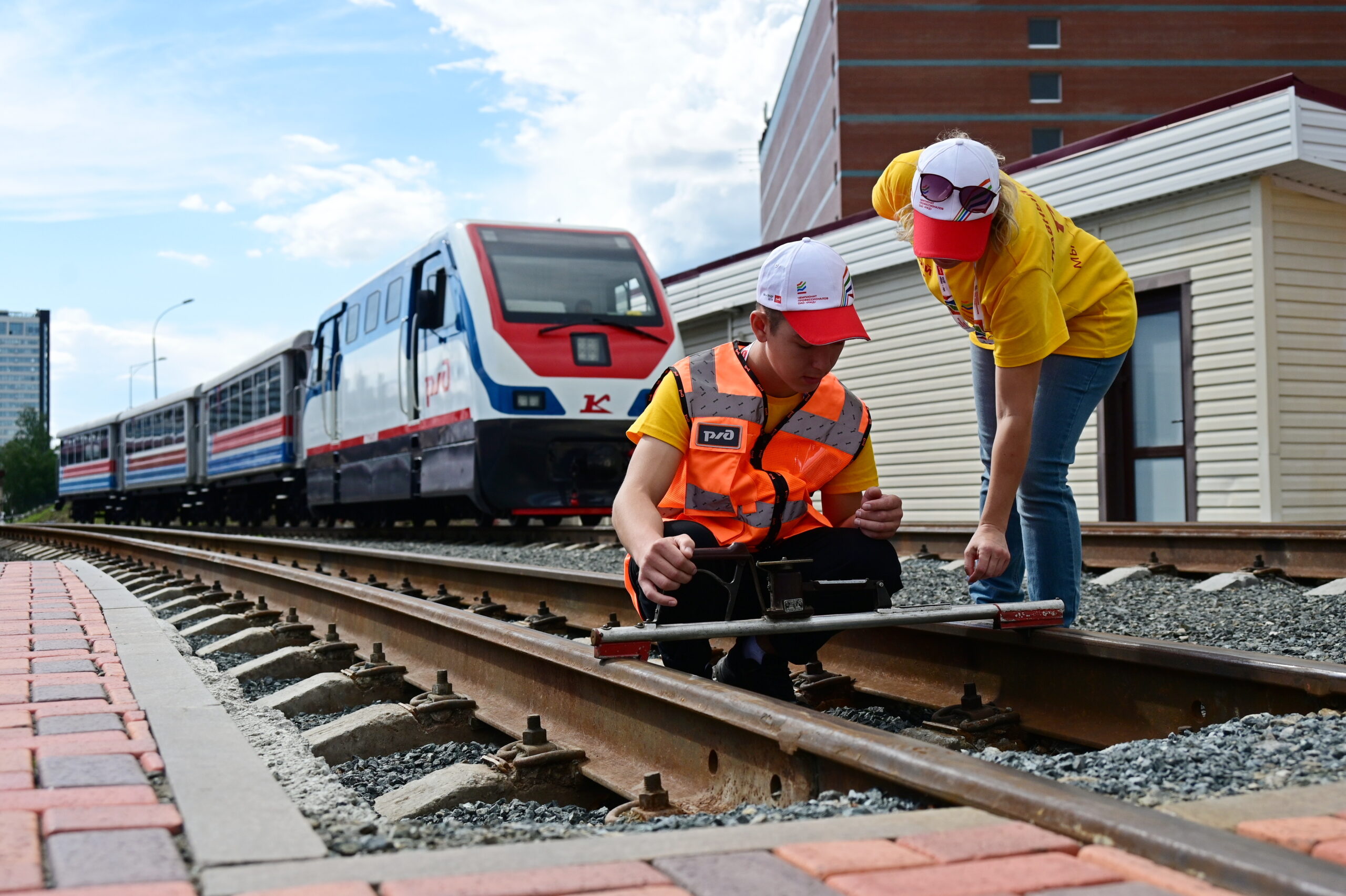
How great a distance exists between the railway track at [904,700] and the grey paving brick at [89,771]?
3.30 ft

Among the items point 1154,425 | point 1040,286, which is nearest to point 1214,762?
point 1040,286

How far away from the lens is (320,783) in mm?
2549

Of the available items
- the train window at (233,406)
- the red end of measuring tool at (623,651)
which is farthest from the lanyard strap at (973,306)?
the train window at (233,406)

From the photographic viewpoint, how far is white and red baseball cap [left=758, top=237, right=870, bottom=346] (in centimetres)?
298

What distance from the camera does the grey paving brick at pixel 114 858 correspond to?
5.35 ft

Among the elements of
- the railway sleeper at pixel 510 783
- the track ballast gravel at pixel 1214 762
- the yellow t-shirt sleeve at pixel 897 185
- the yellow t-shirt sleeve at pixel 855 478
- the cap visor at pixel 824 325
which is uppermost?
the yellow t-shirt sleeve at pixel 897 185

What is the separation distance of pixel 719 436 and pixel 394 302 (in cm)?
1067

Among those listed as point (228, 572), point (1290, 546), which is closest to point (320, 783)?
point (1290, 546)

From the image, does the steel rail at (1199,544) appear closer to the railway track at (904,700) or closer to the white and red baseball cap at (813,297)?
the railway track at (904,700)

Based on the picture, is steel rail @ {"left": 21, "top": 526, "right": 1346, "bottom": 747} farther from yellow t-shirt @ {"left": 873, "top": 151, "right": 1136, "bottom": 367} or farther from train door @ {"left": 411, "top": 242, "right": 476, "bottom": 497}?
train door @ {"left": 411, "top": 242, "right": 476, "bottom": 497}

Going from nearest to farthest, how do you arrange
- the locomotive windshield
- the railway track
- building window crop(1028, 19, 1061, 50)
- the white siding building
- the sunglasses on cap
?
the railway track → the sunglasses on cap → the white siding building → the locomotive windshield → building window crop(1028, 19, 1061, 50)

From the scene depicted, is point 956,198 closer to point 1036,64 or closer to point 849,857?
point 849,857

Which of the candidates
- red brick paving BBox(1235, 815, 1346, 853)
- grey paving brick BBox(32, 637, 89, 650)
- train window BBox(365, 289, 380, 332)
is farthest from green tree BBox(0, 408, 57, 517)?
red brick paving BBox(1235, 815, 1346, 853)

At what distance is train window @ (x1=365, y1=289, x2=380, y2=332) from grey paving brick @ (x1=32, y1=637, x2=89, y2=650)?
9.68m
